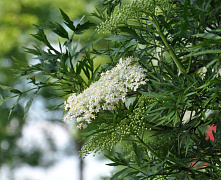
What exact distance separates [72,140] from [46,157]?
32 centimetres

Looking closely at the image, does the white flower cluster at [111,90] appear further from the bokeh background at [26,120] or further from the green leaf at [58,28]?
the bokeh background at [26,120]

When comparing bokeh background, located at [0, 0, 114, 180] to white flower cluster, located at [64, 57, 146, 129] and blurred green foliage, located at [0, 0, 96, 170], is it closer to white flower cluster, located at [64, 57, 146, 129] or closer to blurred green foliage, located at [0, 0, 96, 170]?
blurred green foliage, located at [0, 0, 96, 170]

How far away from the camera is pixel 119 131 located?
0.42 meters

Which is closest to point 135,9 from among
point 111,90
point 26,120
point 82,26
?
point 111,90

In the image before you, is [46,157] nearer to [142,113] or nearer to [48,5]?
[48,5]

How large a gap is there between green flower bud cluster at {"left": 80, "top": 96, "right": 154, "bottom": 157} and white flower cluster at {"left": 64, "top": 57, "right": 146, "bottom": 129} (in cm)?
3

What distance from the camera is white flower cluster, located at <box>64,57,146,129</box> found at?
407 millimetres

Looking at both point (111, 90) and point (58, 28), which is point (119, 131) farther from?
point (58, 28)

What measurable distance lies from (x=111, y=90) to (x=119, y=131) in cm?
7

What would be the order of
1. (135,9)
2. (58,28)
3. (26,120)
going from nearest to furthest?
(135,9) < (58,28) < (26,120)

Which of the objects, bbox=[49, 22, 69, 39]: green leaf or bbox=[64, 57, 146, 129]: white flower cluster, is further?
bbox=[49, 22, 69, 39]: green leaf

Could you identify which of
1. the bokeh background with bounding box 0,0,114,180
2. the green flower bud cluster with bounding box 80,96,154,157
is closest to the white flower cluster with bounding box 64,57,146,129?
the green flower bud cluster with bounding box 80,96,154,157

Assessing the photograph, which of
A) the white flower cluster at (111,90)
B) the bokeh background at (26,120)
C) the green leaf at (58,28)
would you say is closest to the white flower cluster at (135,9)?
the white flower cluster at (111,90)

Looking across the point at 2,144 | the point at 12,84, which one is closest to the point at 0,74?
the point at 12,84
